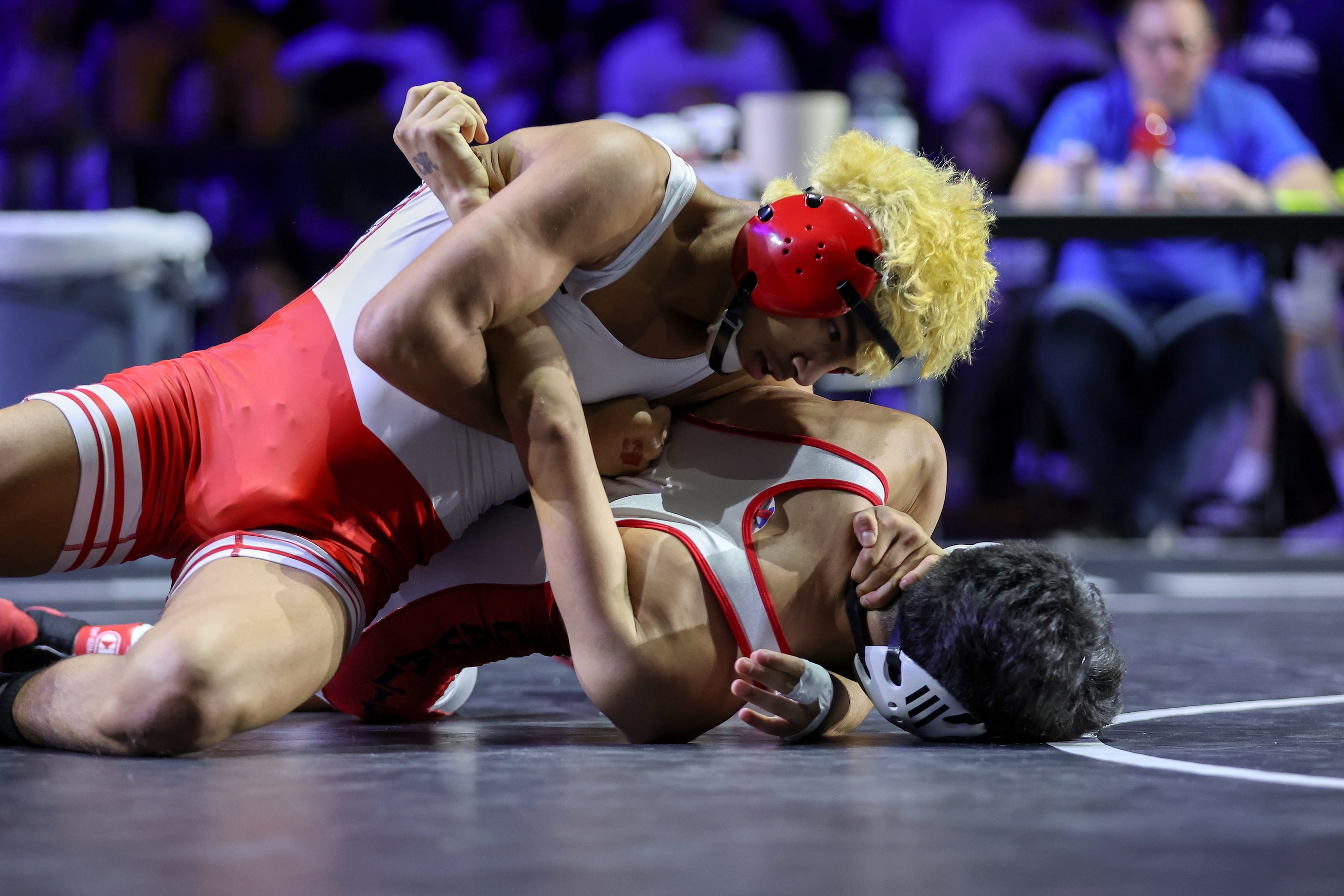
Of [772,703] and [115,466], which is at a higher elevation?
[115,466]

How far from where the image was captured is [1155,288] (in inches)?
215

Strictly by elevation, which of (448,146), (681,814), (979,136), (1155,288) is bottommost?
(681,814)

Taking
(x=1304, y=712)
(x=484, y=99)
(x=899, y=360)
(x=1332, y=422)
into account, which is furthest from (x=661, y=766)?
(x=484, y=99)

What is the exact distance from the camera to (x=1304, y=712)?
226cm

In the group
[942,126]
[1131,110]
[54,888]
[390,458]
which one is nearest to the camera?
[54,888]

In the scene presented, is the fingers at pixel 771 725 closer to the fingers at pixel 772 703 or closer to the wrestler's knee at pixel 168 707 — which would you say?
the fingers at pixel 772 703

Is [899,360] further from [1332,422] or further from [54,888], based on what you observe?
[1332,422]

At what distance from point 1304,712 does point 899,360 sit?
821 mm

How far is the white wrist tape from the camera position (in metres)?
1.95

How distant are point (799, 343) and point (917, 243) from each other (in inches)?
8.5

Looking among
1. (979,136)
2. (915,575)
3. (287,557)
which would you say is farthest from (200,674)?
(979,136)

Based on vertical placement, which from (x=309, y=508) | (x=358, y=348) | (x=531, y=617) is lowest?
(x=531, y=617)

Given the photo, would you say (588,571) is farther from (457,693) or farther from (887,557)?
(457,693)

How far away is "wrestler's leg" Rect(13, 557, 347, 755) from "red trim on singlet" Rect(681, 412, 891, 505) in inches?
25.5
